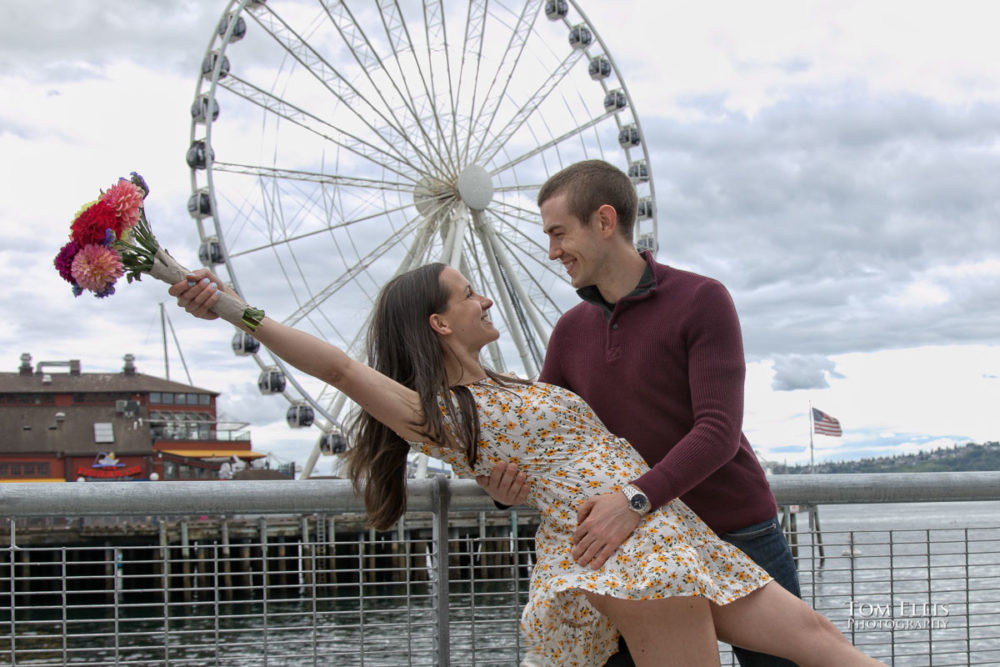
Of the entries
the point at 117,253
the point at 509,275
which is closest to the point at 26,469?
the point at 509,275

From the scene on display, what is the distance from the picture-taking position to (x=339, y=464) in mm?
3482

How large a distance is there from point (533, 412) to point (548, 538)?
36 cm

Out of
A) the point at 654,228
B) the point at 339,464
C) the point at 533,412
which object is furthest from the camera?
the point at 654,228

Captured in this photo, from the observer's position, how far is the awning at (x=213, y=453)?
5341 cm

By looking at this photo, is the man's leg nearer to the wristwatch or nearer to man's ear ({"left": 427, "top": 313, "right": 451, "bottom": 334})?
the wristwatch

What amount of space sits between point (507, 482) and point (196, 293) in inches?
39.2

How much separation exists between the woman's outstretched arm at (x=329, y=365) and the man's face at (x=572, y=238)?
637 mm

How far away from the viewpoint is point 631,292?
118 inches

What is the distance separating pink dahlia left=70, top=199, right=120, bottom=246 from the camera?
2662 mm

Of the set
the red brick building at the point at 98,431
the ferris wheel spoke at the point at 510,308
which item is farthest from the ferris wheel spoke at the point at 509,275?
the red brick building at the point at 98,431

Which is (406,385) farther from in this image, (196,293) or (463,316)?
(196,293)

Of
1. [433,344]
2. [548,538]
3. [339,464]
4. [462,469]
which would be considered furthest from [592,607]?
[339,464]

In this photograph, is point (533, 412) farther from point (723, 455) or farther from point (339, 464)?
→ point (339, 464)

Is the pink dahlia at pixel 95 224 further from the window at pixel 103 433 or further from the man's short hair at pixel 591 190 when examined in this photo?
the window at pixel 103 433
